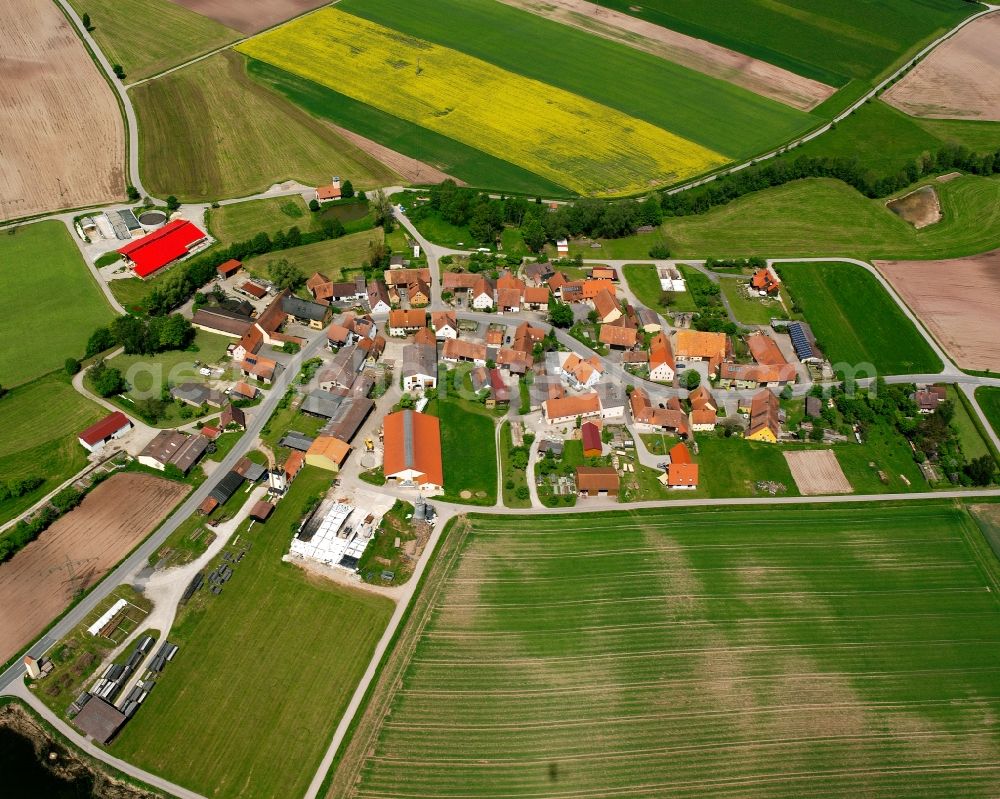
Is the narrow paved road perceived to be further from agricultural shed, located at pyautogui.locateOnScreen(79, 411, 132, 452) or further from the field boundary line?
the field boundary line

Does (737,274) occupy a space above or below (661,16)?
below

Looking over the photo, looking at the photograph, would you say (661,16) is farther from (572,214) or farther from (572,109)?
(572,214)

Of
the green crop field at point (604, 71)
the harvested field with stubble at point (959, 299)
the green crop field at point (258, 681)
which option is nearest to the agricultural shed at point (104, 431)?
the green crop field at point (258, 681)

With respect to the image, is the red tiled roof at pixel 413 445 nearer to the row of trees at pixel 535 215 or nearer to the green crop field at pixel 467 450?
the green crop field at pixel 467 450

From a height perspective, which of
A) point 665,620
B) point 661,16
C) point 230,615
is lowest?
point 665,620

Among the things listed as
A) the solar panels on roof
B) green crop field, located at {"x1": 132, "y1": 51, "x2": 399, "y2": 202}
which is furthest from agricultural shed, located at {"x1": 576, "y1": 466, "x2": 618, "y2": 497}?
green crop field, located at {"x1": 132, "y1": 51, "x2": 399, "y2": 202}

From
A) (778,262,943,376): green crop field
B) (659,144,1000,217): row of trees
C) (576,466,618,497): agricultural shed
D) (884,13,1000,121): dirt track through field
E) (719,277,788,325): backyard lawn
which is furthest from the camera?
(884,13,1000,121): dirt track through field

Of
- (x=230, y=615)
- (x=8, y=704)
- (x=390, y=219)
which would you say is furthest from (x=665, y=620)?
(x=390, y=219)
